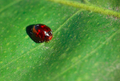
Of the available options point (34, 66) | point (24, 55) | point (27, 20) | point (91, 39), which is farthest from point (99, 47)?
point (27, 20)

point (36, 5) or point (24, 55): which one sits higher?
point (36, 5)

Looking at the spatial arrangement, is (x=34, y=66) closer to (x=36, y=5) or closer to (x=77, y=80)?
(x=77, y=80)

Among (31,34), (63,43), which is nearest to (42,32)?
(31,34)

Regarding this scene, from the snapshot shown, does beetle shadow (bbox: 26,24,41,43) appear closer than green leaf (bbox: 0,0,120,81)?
No

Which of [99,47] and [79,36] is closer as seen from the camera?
[99,47]

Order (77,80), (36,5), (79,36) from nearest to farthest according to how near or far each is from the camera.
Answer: (77,80), (79,36), (36,5)
